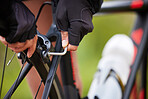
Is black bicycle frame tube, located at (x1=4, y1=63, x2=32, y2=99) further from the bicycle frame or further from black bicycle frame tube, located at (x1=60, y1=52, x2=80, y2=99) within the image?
the bicycle frame

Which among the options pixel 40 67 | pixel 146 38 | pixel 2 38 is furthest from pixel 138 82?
pixel 2 38

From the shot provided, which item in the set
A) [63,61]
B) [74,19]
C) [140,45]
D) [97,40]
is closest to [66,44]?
[74,19]

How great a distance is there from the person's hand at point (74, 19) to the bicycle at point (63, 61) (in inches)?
2.6

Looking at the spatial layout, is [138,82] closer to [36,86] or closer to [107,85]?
[107,85]

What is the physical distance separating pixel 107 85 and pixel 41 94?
31 centimetres

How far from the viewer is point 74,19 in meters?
0.30

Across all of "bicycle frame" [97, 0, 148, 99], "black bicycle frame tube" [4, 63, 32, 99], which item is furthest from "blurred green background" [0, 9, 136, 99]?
"black bicycle frame tube" [4, 63, 32, 99]

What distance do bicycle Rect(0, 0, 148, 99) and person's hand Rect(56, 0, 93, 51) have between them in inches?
2.6

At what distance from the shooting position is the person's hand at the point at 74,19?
0.99 ft

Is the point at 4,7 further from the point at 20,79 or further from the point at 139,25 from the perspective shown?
the point at 139,25

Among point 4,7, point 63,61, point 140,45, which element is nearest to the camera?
point 4,7

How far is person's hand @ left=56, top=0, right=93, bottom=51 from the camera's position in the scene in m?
0.30

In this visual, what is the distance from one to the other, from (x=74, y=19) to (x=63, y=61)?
21cm

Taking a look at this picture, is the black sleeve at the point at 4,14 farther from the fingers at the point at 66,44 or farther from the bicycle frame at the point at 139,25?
the bicycle frame at the point at 139,25
